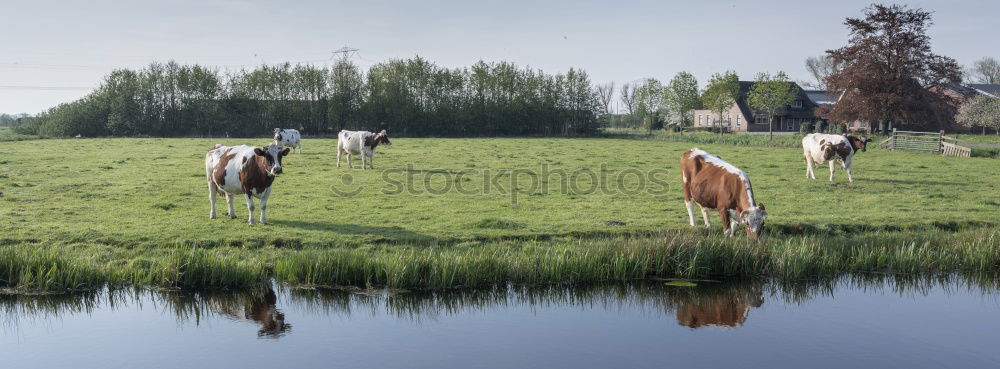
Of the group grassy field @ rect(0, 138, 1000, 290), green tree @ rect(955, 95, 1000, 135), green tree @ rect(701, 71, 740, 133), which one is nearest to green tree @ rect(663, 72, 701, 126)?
green tree @ rect(701, 71, 740, 133)

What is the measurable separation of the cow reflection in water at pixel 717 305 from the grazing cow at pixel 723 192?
1588mm

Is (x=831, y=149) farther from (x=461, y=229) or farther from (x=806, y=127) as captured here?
(x=806, y=127)

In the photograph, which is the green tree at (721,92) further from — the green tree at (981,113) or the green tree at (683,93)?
the green tree at (981,113)

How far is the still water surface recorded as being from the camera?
845 cm

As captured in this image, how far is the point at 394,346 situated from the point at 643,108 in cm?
8220

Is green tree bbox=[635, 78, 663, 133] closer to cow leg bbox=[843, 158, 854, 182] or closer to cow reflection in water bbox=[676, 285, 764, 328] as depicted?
cow leg bbox=[843, 158, 854, 182]

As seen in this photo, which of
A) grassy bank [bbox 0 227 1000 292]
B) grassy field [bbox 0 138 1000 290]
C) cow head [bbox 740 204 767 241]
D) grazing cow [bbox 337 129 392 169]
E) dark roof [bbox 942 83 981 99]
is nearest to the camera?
grassy bank [bbox 0 227 1000 292]

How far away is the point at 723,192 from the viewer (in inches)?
538

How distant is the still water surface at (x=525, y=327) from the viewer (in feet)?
27.7

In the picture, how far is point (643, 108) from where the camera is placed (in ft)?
289

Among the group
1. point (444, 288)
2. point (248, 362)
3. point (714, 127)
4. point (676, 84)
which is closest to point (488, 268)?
point (444, 288)

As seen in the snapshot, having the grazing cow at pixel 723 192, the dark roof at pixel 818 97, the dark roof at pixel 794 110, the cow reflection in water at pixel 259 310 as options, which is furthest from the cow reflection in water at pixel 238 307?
the dark roof at pixel 818 97

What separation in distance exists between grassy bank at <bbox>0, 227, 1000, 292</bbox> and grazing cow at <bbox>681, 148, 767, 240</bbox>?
1.52 ft

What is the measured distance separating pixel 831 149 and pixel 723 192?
40.1 ft
